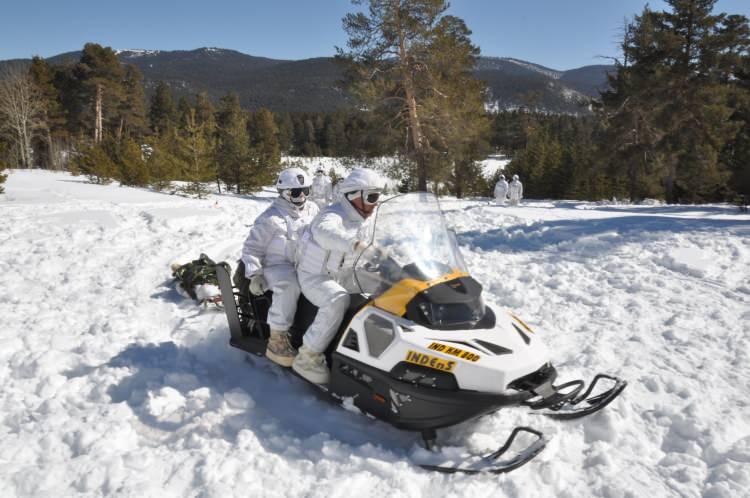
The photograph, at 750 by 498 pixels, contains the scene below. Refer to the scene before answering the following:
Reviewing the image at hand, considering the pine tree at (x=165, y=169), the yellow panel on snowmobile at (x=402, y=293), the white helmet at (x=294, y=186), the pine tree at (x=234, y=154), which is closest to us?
the yellow panel on snowmobile at (x=402, y=293)

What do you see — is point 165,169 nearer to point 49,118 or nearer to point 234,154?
point 234,154

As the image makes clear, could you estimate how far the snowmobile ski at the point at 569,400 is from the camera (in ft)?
10.5

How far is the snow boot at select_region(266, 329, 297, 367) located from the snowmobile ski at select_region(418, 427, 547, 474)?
1565 mm

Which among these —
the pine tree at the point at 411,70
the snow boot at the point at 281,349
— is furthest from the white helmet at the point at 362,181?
the pine tree at the point at 411,70

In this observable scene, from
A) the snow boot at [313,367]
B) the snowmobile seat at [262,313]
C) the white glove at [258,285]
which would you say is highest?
the white glove at [258,285]

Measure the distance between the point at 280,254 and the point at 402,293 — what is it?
5.88 ft

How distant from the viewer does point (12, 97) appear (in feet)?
117

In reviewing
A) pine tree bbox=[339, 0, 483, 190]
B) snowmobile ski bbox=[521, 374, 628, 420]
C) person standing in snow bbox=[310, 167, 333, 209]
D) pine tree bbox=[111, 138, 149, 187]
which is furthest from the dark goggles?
pine tree bbox=[111, 138, 149, 187]

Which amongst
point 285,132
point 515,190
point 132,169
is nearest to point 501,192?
point 515,190

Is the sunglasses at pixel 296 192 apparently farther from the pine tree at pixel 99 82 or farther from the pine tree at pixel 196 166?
the pine tree at pixel 99 82

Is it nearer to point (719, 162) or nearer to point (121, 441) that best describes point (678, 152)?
point (719, 162)

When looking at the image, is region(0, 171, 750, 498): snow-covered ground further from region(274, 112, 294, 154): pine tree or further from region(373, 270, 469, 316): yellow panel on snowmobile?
region(274, 112, 294, 154): pine tree

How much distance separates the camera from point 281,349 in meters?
4.25

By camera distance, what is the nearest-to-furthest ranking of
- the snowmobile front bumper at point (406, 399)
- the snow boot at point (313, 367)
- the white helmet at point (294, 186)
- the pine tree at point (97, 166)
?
the snowmobile front bumper at point (406, 399), the snow boot at point (313, 367), the white helmet at point (294, 186), the pine tree at point (97, 166)
